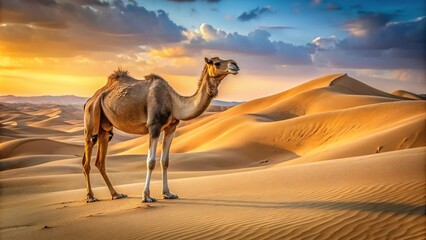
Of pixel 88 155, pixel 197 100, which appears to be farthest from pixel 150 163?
pixel 88 155

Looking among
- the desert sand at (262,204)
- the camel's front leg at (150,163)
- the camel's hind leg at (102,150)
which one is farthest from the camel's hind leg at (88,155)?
the camel's front leg at (150,163)

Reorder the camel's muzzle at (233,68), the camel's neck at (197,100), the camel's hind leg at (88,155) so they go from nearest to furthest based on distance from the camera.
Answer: the camel's muzzle at (233,68)
the camel's neck at (197,100)
the camel's hind leg at (88,155)

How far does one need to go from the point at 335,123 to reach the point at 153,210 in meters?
26.9

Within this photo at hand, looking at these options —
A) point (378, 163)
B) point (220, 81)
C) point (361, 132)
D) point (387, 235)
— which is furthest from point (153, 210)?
point (361, 132)

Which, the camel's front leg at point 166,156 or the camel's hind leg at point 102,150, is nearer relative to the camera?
the camel's front leg at point 166,156

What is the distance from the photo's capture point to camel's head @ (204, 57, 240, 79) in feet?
28.7

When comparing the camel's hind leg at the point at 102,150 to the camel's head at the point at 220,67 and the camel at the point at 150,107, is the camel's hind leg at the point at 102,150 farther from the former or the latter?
the camel's head at the point at 220,67

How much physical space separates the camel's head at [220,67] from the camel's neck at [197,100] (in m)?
0.22

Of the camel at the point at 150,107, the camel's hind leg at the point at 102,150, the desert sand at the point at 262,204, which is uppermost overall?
the camel at the point at 150,107

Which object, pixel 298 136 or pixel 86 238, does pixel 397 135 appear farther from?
pixel 86 238

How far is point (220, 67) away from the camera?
9.10m

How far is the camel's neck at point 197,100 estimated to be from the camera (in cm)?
950

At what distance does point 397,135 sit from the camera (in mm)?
20750

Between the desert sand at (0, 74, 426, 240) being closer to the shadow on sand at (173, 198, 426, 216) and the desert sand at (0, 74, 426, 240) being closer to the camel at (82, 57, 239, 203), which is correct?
the shadow on sand at (173, 198, 426, 216)
